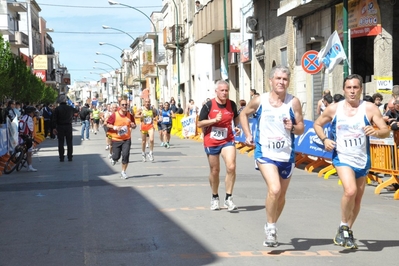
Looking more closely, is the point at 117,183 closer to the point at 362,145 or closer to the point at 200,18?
the point at 362,145

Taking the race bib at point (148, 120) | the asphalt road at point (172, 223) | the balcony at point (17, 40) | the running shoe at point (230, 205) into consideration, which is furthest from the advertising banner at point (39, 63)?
the running shoe at point (230, 205)

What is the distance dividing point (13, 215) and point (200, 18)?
33726 millimetres

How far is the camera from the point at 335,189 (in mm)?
13180

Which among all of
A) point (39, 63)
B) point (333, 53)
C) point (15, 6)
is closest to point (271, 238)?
point (333, 53)

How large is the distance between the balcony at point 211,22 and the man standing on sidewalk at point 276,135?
3042 cm

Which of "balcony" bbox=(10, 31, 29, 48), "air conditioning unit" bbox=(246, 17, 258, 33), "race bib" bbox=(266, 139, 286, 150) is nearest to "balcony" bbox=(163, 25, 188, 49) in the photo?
"balcony" bbox=(10, 31, 29, 48)

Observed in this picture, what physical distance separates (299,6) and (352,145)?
58.9 feet

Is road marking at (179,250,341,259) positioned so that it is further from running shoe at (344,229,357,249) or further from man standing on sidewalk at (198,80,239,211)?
man standing on sidewalk at (198,80,239,211)

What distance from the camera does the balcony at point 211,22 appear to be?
38.2 metres

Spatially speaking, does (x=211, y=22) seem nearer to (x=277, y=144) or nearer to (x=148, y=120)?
(x=148, y=120)

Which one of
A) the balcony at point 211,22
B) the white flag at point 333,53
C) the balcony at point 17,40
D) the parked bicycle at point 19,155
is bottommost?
the parked bicycle at point 19,155

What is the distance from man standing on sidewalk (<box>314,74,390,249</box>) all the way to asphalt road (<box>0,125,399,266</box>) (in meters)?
0.41

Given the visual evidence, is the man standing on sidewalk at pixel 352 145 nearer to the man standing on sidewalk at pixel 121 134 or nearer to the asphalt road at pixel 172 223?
the asphalt road at pixel 172 223

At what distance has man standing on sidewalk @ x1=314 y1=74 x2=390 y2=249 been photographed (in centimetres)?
742
